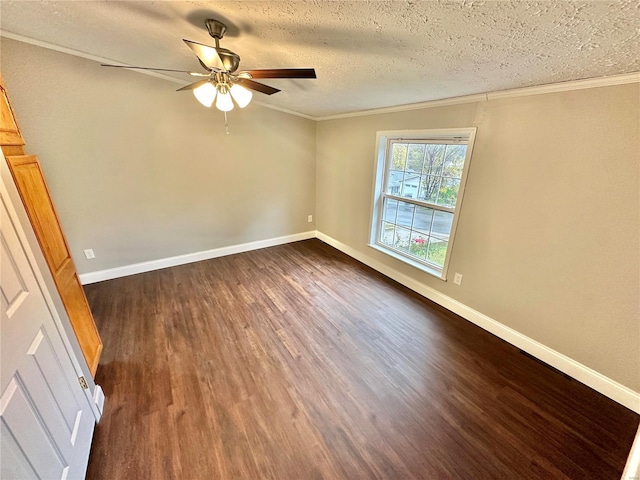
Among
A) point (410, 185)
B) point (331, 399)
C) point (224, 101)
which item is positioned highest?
point (224, 101)

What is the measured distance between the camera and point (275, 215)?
4215 mm

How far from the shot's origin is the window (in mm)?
2465

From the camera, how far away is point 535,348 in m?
2.09

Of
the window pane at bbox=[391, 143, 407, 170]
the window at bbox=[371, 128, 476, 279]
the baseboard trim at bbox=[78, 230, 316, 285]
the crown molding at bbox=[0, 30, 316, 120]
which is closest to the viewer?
the crown molding at bbox=[0, 30, 316, 120]

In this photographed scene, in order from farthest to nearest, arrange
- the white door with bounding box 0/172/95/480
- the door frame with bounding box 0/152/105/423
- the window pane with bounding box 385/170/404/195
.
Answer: the window pane with bounding box 385/170/404/195 → the door frame with bounding box 0/152/105/423 → the white door with bounding box 0/172/95/480

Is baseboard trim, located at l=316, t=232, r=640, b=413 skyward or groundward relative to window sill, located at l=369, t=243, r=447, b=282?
groundward

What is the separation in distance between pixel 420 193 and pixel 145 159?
3.25 meters

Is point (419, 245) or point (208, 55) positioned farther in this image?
point (419, 245)

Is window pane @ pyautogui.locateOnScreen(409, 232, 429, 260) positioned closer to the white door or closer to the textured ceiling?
the textured ceiling

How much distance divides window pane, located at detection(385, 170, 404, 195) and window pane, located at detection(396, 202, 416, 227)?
179 mm

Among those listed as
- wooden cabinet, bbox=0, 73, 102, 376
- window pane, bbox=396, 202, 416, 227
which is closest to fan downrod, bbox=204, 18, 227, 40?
wooden cabinet, bbox=0, 73, 102, 376

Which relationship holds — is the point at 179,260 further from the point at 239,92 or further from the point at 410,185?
the point at 410,185

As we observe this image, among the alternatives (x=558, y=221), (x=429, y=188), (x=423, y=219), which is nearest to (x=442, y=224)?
(x=423, y=219)

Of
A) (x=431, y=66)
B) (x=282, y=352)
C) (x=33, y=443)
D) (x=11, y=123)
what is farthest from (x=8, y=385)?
(x=431, y=66)
